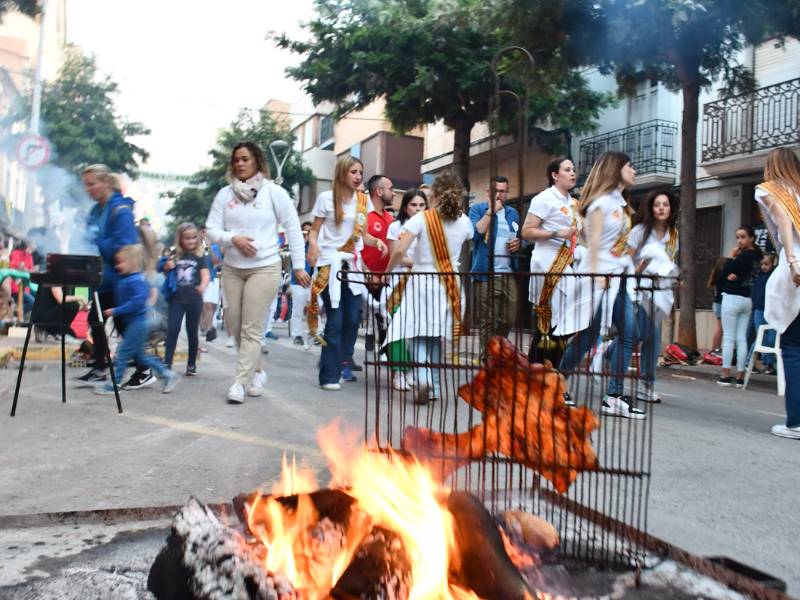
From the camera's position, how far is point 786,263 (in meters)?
5.62

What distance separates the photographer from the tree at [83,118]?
3144cm

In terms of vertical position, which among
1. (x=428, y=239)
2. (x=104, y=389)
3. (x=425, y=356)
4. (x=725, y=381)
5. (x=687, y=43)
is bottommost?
(x=725, y=381)

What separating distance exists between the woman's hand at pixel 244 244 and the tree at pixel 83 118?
27741mm

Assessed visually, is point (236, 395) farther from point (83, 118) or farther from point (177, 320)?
point (83, 118)

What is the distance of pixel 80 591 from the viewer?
222cm

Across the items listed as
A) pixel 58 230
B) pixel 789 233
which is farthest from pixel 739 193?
pixel 58 230

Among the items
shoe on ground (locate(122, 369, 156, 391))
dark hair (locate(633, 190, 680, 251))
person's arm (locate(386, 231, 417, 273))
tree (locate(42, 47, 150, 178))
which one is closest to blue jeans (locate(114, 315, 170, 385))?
shoe on ground (locate(122, 369, 156, 391))

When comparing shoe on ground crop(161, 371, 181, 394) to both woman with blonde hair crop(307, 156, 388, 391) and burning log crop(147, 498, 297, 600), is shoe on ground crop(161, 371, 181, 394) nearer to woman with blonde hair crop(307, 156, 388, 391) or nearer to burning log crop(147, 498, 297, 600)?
woman with blonde hair crop(307, 156, 388, 391)

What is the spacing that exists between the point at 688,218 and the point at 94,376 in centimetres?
1017

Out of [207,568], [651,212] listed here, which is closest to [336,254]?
[651,212]

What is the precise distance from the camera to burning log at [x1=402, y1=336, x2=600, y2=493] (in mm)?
2559

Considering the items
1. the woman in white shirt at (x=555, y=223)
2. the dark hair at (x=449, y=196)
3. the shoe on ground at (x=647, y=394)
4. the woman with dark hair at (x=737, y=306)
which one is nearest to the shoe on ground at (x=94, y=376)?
the dark hair at (x=449, y=196)

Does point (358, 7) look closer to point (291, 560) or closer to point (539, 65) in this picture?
point (539, 65)

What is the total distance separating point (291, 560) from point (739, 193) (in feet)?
58.6
